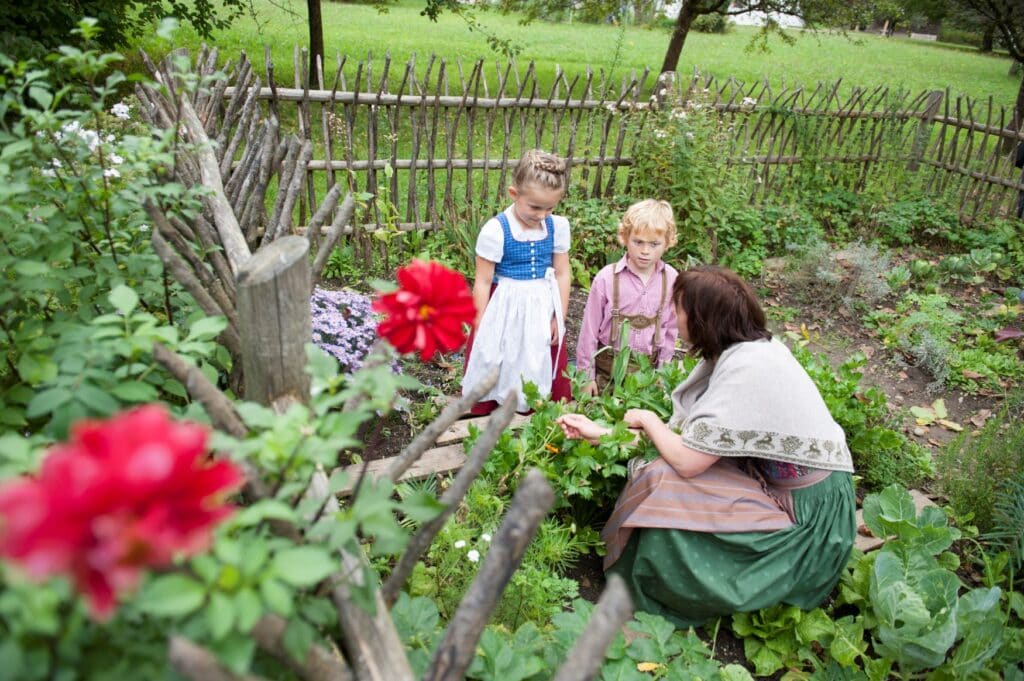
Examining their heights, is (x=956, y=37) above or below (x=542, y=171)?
above

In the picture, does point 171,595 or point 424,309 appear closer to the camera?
point 171,595

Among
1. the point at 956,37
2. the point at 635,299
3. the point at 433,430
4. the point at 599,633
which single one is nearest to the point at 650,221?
the point at 635,299

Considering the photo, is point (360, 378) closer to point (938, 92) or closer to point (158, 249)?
point (158, 249)

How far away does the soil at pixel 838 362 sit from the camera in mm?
3963

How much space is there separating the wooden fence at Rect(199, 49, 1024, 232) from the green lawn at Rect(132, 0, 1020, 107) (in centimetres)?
443

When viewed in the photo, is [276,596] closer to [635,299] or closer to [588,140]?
[635,299]

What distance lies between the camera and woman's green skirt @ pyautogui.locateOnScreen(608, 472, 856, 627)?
93.8 inches

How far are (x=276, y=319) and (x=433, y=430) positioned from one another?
0.36m

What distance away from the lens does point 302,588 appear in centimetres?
97

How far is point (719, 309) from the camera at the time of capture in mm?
2352

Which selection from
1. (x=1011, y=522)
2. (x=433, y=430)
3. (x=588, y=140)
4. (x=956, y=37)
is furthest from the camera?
(x=956, y=37)

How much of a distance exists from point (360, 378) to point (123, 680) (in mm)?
439

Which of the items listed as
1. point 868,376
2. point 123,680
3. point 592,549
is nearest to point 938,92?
point 868,376

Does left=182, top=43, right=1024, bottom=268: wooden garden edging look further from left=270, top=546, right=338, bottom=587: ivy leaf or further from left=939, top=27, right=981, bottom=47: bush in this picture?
left=939, top=27, right=981, bottom=47: bush
